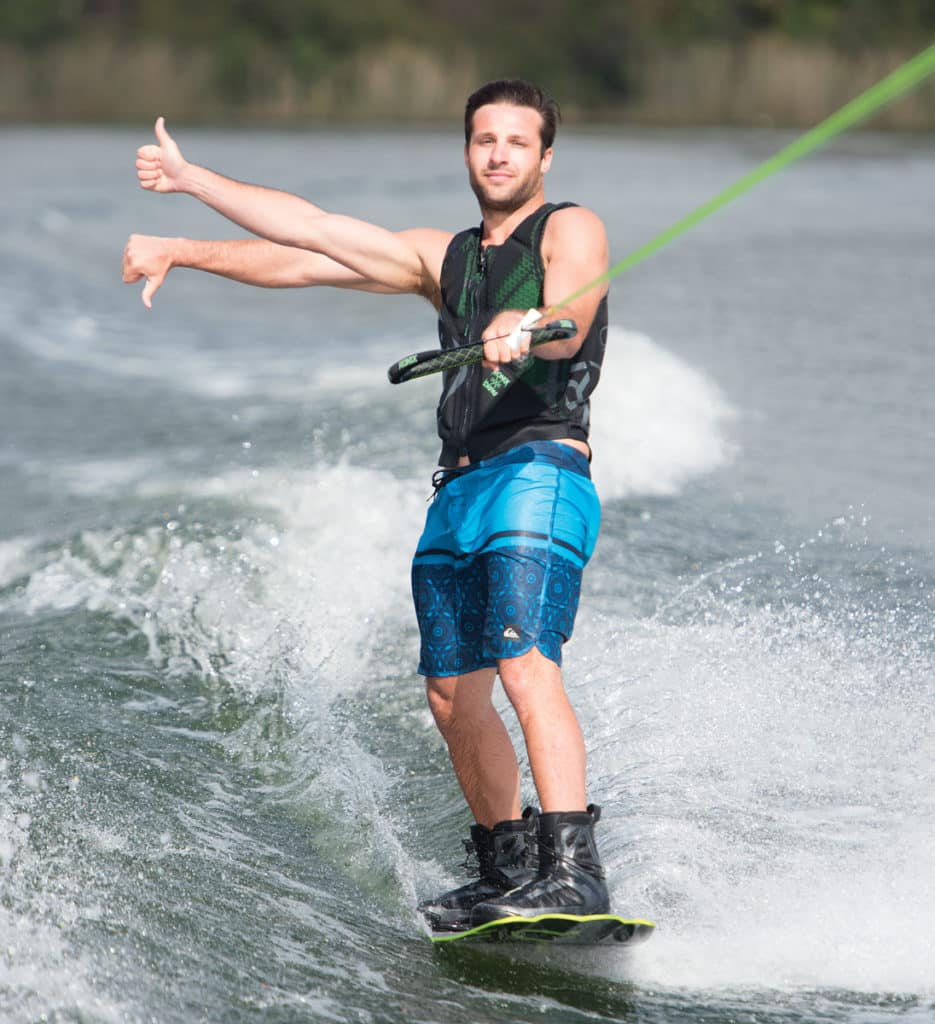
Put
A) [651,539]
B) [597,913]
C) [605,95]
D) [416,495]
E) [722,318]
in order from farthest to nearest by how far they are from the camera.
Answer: [605,95] → [722,318] → [416,495] → [651,539] → [597,913]

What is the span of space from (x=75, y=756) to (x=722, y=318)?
9.59 m

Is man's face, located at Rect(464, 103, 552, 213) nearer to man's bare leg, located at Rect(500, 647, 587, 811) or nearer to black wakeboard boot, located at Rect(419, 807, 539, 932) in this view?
man's bare leg, located at Rect(500, 647, 587, 811)

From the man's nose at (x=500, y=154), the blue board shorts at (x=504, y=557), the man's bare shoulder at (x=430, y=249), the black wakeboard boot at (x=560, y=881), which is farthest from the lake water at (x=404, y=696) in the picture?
the man's nose at (x=500, y=154)

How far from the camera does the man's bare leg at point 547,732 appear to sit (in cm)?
375

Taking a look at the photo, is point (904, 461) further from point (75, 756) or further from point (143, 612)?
point (75, 756)

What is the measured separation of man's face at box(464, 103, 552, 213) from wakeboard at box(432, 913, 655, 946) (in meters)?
1.66

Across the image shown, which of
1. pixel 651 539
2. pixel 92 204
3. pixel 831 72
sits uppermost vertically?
pixel 831 72

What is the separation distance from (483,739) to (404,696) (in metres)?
1.71

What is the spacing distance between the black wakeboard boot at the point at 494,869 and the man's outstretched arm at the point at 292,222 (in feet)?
4.44

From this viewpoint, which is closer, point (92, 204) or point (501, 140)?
point (501, 140)

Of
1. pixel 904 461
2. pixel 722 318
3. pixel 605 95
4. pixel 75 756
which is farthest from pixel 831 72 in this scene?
pixel 75 756

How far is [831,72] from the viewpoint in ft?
113

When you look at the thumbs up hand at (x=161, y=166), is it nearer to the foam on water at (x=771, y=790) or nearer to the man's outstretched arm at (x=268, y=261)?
the man's outstretched arm at (x=268, y=261)

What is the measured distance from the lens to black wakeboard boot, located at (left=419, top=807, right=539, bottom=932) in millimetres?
3896
